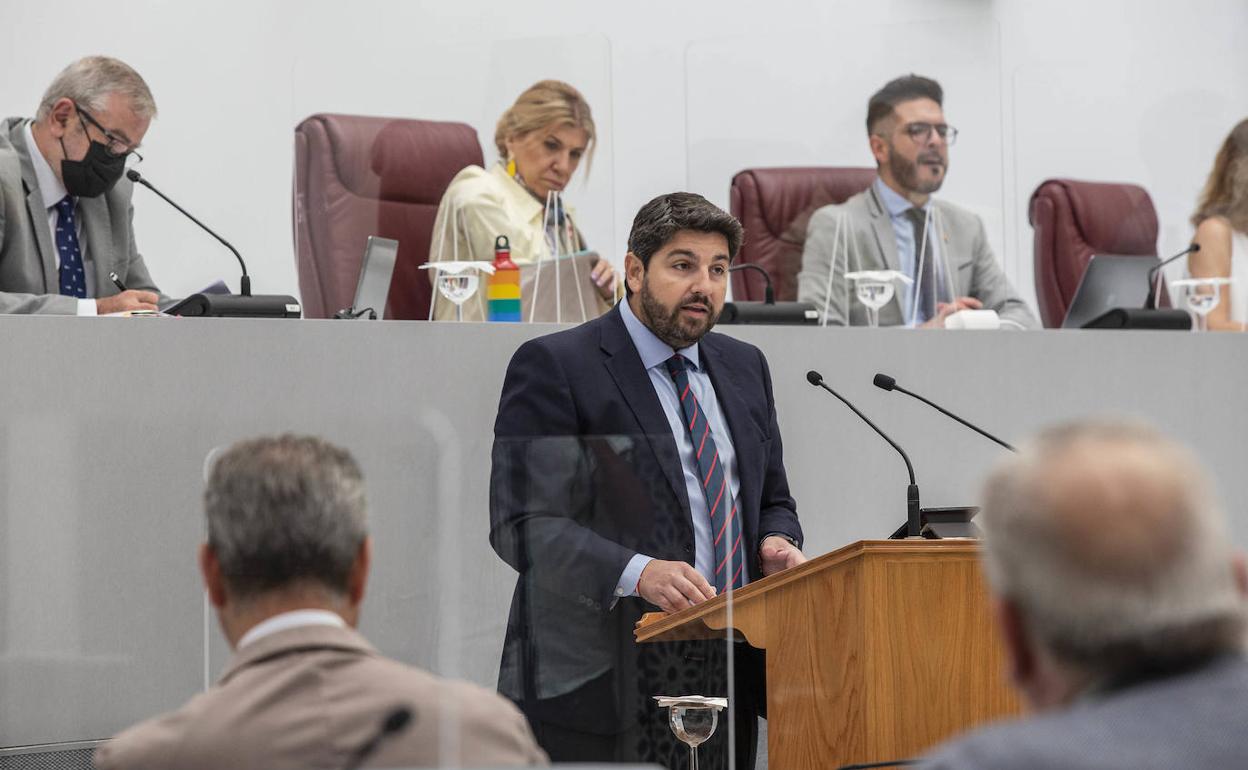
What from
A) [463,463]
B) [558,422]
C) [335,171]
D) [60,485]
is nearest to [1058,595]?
[463,463]

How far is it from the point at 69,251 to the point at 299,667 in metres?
2.74

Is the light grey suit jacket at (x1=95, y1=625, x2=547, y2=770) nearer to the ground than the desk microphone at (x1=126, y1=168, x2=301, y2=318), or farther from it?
nearer to the ground

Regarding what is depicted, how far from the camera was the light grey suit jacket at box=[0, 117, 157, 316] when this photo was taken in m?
3.68

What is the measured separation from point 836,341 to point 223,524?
2.54 m

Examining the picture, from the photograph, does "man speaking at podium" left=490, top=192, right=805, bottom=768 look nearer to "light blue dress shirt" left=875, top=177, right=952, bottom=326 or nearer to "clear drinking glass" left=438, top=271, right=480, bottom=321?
"clear drinking glass" left=438, top=271, right=480, bottom=321

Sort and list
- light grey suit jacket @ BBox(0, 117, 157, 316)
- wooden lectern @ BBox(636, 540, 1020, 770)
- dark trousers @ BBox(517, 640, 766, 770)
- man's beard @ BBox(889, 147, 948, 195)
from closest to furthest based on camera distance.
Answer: dark trousers @ BBox(517, 640, 766, 770) → wooden lectern @ BBox(636, 540, 1020, 770) → light grey suit jacket @ BBox(0, 117, 157, 316) → man's beard @ BBox(889, 147, 948, 195)

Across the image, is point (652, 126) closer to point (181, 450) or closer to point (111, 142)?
point (111, 142)

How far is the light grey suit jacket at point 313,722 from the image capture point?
1.34 m

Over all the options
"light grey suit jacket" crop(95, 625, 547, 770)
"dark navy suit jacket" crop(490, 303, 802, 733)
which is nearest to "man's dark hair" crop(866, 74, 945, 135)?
"dark navy suit jacket" crop(490, 303, 802, 733)

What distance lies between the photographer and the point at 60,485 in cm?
312

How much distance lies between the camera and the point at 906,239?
4500mm

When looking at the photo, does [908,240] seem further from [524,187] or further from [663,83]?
[663,83]

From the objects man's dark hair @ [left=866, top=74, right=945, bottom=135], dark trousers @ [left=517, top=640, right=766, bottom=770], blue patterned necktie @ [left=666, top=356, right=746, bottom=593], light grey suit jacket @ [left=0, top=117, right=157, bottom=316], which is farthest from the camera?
man's dark hair @ [left=866, top=74, right=945, bottom=135]

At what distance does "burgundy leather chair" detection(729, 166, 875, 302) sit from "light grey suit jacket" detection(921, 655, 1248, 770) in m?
3.60
